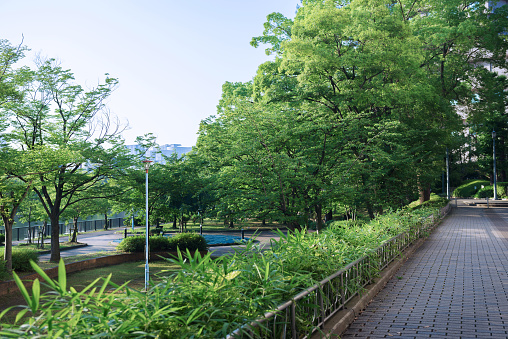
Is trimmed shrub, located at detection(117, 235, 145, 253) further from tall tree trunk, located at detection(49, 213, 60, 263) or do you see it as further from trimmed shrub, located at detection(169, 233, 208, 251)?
tall tree trunk, located at detection(49, 213, 60, 263)

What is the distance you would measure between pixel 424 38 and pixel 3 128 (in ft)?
85.4

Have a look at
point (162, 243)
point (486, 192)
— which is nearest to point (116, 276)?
point (162, 243)

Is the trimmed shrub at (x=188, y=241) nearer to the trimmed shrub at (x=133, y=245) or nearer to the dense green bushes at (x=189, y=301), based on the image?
the trimmed shrub at (x=133, y=245)

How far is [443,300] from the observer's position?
25.0 feet

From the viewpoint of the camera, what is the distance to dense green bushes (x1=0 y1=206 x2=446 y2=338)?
10.2 feet

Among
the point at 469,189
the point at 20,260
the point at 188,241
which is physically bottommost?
the point at 188,241

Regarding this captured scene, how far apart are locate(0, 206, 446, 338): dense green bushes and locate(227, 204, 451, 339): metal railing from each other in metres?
0.12

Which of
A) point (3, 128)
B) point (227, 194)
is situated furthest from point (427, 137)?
point (3, 128)

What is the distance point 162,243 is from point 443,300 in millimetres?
Answer: 18779

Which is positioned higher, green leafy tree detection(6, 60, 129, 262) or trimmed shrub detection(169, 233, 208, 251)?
green leafy tree detection(6, 60, 129, 262)

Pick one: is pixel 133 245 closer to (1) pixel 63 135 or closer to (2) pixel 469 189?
(1) pixel 63 135

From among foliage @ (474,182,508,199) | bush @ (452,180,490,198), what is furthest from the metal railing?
bush @ (452,180,490,198)

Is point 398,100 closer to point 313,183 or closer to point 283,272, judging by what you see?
point 313,183

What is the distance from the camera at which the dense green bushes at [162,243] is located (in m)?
23.7
